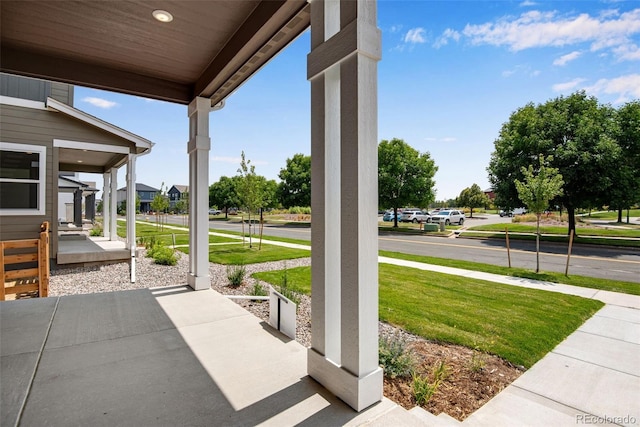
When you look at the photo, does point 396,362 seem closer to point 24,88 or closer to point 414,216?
point 24,88

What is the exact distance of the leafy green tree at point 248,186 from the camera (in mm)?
13891

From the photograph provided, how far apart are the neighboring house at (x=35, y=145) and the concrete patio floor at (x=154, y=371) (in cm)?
432

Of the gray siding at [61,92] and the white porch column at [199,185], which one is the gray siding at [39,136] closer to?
the gray siding at [61,92]

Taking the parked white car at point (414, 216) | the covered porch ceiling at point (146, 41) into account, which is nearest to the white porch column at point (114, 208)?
the covered porch ceiling at point (146, 41)

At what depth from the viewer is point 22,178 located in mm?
7629

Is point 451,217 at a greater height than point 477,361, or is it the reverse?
point 451,217

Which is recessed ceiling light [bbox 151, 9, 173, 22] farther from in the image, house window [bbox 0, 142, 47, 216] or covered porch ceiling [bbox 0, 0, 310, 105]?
house window [bbox 0, 142, 47, 216]

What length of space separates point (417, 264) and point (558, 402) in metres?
7.21

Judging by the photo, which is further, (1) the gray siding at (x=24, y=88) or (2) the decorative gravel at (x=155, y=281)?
(1) the gray siding at (x=24, y=88)

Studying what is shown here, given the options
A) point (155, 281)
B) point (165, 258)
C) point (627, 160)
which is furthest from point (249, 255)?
point (627, 160)

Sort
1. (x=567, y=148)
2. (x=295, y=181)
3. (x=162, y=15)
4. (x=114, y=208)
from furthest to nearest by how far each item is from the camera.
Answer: (x=295, y=181) < (x=567, y=148) < (x=114, y=208) < (x=162, y=15)

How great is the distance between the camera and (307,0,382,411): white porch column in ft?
6.91

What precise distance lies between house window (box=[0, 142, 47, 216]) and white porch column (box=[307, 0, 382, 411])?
8.36 m

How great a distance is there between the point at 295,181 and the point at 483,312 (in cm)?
3132
